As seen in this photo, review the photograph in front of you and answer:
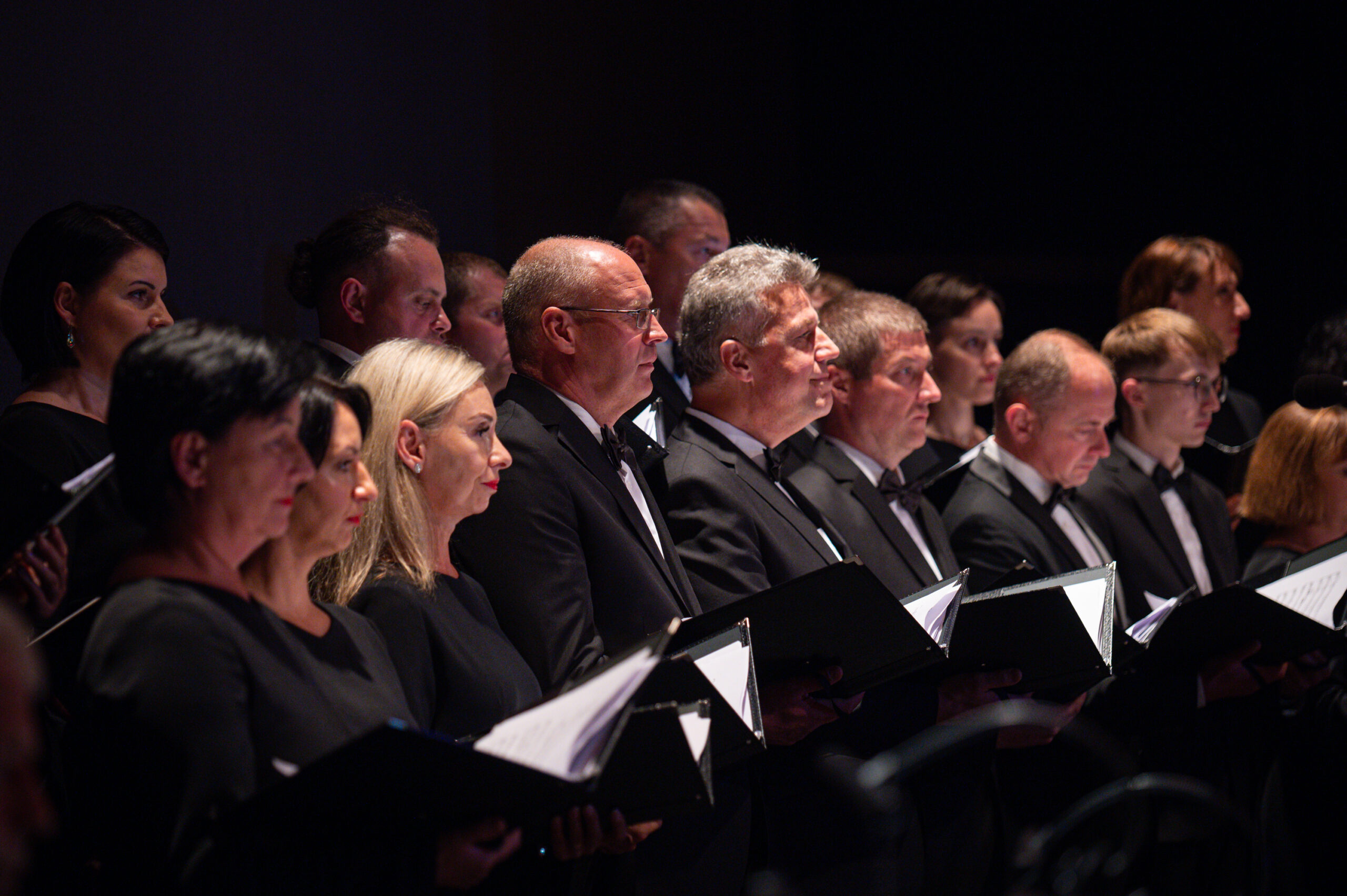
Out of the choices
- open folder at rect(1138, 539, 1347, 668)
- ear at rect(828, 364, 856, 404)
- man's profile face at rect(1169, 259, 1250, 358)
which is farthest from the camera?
man's profile face at rect(1169, 259, 1250, 358)

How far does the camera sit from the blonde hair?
7.64 ft

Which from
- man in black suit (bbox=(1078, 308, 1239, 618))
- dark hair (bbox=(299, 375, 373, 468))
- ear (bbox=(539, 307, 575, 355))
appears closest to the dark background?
ear (bbox=(539, 307, 575, 355))

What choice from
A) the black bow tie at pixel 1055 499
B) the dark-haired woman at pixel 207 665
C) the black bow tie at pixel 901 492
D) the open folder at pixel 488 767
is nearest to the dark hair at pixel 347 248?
the black bow tie at pixel 901 492

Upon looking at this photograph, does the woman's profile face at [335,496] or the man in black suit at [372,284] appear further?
the man in black suit at [372,284]

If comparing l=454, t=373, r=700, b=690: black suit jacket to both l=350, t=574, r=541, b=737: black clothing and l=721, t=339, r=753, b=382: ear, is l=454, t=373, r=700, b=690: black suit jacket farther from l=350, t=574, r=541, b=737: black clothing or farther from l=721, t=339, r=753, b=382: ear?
l=721, t=339, r=753, b=382: ear

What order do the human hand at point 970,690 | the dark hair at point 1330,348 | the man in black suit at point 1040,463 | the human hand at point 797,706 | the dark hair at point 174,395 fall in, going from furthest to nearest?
the dark hair at point 1330,348
the man in black suit at point 1040,463
the human hand at point 970,690
the human hand at point 797,706
the dark hair at point 174,395

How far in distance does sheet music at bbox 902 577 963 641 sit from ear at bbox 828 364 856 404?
3.67 feet

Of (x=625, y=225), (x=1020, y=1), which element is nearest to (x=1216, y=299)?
(x=1020, y=1)

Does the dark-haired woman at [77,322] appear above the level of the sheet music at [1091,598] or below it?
above

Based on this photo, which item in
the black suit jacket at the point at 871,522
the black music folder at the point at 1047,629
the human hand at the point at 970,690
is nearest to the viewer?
the black music folder at the point at 1047,629

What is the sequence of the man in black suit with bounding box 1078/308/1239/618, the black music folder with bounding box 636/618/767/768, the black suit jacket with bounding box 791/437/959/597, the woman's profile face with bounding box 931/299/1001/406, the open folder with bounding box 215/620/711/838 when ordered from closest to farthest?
1. the open folder with bounding box 215/620/711/838
2. the black music folder with bounding box 636/618/767/768
3. the black suit jacket with bounding box 791/437/959/597
4. the man in black suit with bounding box 1078/308/1239/618
5. the woman's profile face with bounding box 931/299/1001/406

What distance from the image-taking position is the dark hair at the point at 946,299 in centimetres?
504

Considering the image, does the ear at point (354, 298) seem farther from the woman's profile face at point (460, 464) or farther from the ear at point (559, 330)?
the woman's profile face at point (460, 464)

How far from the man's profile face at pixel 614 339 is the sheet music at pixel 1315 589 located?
1544 millimetres
